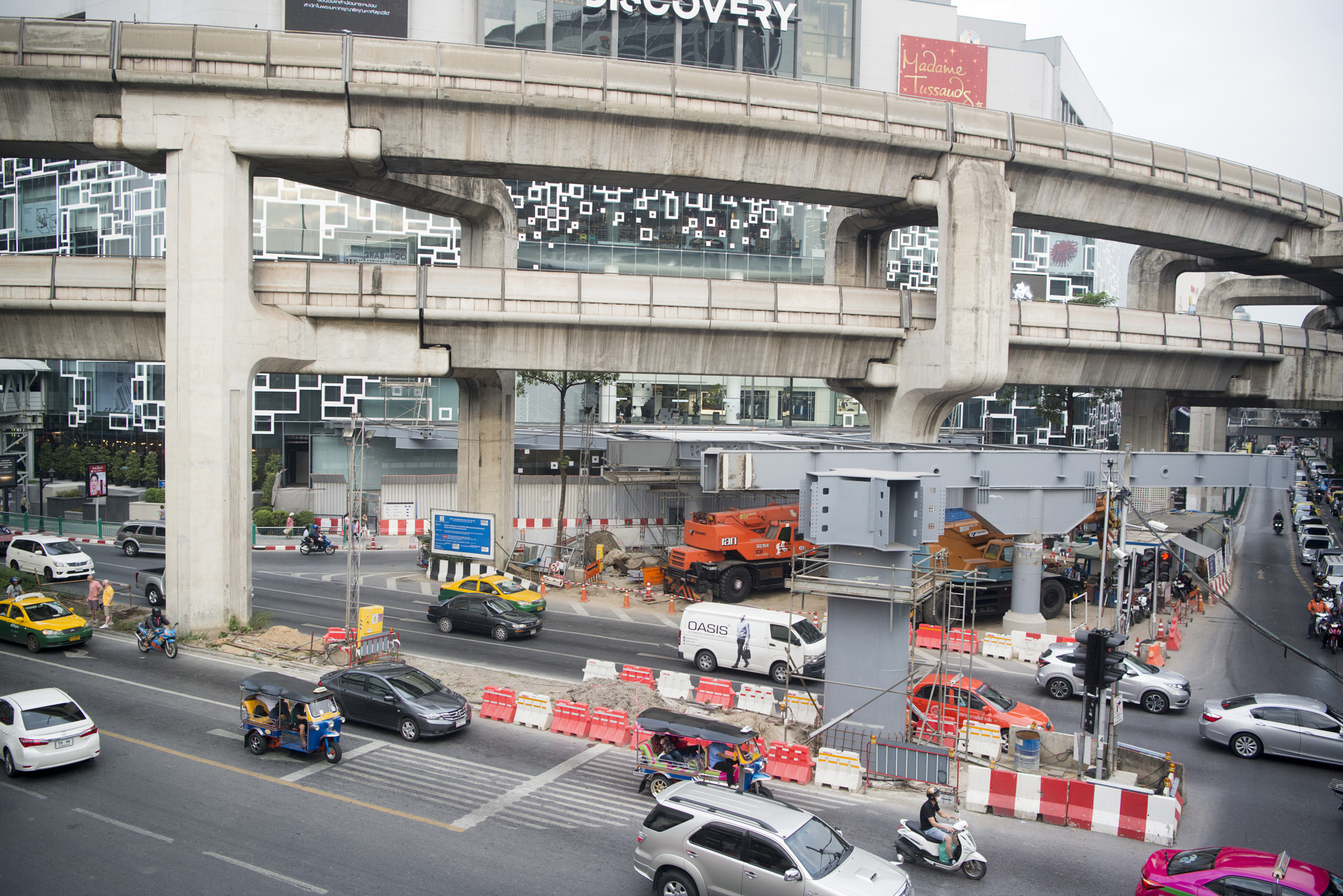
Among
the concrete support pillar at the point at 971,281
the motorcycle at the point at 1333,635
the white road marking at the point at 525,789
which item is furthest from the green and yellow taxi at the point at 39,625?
the motorcycle at the point at 1333,635

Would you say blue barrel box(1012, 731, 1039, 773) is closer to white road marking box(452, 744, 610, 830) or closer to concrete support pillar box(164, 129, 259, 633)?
white road marking box(452, 744, 610, 830)

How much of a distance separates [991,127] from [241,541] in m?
25.5

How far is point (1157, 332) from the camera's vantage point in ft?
98.8

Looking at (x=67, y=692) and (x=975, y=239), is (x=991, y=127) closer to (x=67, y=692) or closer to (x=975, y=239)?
(x=975, y=239)

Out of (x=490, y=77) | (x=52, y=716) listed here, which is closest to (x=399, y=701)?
(x=52, y=716)

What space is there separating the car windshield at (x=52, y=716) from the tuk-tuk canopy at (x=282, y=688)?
262 centimetres

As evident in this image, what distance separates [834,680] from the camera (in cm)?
1634

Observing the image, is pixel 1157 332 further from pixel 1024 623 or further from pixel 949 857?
pixel 949 857

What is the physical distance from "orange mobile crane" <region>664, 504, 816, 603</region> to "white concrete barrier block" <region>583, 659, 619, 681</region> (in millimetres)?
9795

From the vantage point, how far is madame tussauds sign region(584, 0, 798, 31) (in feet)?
159

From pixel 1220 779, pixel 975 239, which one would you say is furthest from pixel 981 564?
pixel 1220 779

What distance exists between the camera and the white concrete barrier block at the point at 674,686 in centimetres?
1961

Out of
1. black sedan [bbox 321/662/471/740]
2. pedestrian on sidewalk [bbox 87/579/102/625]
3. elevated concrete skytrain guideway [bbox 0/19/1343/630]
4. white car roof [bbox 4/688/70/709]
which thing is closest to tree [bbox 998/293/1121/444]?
elevated concrete skytrain guideway [bbox 0/19/1343/630]

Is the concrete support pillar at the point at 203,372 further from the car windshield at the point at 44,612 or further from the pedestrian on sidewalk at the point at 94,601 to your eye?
the pedestrian on sidewalk at the point at 94,601
